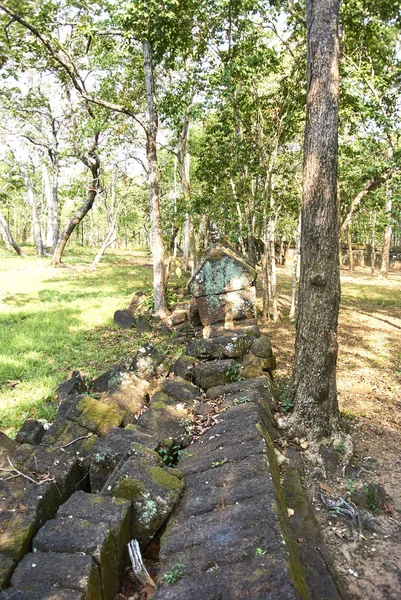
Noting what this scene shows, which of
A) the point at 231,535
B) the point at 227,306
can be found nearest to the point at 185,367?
the point at 227,306

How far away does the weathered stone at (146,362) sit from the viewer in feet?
21.4

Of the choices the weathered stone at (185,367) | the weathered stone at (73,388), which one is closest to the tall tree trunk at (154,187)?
the weathered stone at (185,367)

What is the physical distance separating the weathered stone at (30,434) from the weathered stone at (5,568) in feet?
6.27

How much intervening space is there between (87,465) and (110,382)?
2.10 m

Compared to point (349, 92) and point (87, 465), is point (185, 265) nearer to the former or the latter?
point (349, 92)

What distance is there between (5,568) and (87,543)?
522mm

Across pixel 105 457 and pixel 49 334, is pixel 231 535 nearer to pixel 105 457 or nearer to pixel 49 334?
A: pixel 105 457

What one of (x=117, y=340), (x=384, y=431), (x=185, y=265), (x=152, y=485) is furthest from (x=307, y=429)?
(x=185, y=265)

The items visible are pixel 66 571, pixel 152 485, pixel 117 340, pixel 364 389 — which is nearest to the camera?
pixel 66 571

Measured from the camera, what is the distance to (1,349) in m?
8.95

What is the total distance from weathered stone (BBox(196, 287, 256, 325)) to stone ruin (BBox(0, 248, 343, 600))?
3.42 metres

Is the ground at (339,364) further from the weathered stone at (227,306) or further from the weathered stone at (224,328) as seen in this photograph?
the weathered stone at (227,306)

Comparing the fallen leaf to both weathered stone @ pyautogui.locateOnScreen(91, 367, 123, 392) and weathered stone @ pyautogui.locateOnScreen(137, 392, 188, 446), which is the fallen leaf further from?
weathered stone @ pyautogui.locateOnScreen(91, 367, 123, 392)

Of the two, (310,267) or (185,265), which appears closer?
(310,267)
